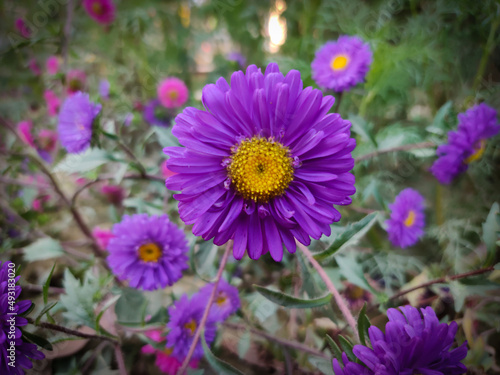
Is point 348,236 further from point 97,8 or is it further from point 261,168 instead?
point 97,8

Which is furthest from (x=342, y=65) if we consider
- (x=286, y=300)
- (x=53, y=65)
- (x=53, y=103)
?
(x=53, y=65)

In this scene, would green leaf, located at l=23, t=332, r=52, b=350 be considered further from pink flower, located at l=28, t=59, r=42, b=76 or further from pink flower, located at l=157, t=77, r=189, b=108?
pink flower, located at l=28, t=59, r=42, b=76

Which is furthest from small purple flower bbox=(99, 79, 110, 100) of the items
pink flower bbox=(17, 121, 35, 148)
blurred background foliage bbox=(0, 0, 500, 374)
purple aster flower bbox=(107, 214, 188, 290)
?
purple aster flower bbox=(107, 214, 188, 290)

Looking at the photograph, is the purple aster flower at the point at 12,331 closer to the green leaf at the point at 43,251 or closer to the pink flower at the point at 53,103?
the green leaf at the point at 43,251

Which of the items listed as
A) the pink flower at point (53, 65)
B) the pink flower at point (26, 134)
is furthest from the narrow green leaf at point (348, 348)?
the pink flower at point (53, 65)

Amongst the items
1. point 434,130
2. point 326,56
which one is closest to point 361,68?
point 326,56

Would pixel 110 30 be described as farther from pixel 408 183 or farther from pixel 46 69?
pixel 408 183
